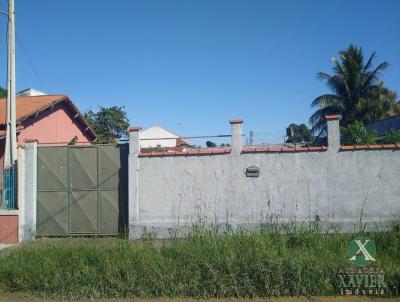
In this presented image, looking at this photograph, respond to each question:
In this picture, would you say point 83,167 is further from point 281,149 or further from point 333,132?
point 333,132

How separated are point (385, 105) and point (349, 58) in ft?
13.0

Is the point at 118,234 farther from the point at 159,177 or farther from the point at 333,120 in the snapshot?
the point at 333,120

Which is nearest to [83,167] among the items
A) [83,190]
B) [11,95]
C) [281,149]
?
[83,190]

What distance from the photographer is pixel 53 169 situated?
1147 centimetres

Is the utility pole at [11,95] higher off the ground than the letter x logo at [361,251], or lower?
higher

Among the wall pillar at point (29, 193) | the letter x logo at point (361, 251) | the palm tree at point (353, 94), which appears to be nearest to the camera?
the letter x logo at point (361, 251)

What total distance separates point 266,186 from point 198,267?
14.4 ft

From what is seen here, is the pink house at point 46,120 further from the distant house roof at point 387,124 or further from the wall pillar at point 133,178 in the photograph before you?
the distant house roof at point 387,124

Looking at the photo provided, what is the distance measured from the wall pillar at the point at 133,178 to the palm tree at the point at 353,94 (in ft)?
59.7

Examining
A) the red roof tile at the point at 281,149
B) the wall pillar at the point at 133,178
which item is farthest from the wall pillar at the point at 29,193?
the red roof tile at the point at 281,149

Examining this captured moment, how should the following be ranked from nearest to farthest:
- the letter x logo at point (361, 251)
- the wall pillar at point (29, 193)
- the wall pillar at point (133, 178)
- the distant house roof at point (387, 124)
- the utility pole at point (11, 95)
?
the letter x logo at point (361, 251) < the wall pillar at point (133, 178) < the wall pillar at point (29, 193) < the utility pole at point (11, 95) < the distant house roof at point (387, 124)

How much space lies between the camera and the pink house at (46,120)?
49.0 ft

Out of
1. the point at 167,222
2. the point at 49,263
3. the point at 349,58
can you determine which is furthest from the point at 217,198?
the point at 349,58

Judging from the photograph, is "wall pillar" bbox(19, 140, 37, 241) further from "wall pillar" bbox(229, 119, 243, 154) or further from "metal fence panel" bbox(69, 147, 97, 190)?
"wall pillar" bbox(229, 119, 243, 154)
